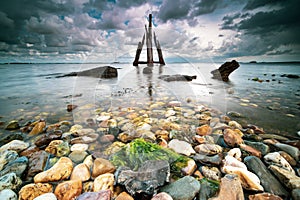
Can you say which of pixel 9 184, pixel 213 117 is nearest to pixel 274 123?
pixel 213 117

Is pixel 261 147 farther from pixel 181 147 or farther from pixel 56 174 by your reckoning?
pixel 56 174

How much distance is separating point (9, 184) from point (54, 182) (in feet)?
1.18

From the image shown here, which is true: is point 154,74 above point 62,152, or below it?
above

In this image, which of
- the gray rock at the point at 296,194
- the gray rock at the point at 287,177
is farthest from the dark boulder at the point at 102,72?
the gray rock at the point at 296,194

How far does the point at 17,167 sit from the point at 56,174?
47cm

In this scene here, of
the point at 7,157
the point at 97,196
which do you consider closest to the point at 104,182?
the point at 97,196

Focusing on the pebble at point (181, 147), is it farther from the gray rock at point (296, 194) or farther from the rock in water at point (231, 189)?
the gray rock at point (296, 194)

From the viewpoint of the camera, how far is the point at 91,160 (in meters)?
1.58

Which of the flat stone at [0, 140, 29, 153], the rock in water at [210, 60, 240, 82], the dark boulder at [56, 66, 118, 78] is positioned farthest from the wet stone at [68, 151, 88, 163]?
the rock in water at [210, 60, 240, 82]

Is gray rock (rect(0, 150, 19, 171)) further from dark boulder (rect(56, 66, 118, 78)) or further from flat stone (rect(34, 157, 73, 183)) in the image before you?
dark boulder (rect(56, 66, 118, 78))

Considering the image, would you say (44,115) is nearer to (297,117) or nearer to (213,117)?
(213,117)

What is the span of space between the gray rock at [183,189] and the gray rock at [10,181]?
53.5 inches

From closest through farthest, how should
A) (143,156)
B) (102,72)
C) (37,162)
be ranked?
(37,162) → (143,156) → (102,72)

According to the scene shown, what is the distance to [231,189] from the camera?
117 centimetres
